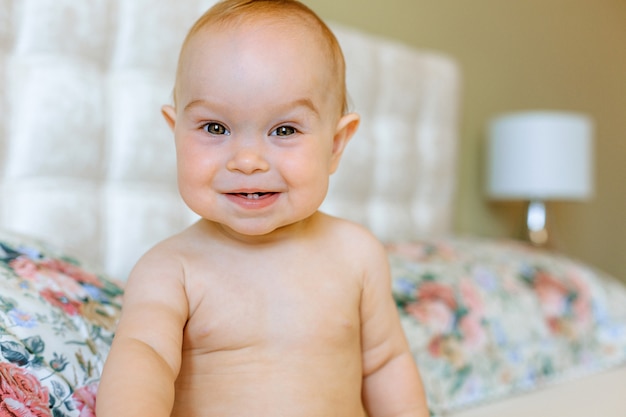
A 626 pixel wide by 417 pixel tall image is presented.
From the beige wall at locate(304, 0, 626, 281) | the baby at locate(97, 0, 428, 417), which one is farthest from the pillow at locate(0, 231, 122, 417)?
the beige wall at locate(304, 0, 626, 281)

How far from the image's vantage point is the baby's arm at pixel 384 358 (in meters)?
0.88

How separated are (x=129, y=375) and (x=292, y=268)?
256mm

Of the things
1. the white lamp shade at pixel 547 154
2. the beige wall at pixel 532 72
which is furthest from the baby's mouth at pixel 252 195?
the white lamp shade at pixel 547 154

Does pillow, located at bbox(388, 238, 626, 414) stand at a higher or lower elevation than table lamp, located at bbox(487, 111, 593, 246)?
lower

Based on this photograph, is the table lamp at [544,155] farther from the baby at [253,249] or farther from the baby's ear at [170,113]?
the baby's ear at [170,113]

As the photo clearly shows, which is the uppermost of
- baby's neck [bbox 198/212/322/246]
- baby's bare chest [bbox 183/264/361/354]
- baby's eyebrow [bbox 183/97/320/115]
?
baby's eyebrow [bbox 183/97/320/115]

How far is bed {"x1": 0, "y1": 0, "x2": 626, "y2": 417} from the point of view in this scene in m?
1.34

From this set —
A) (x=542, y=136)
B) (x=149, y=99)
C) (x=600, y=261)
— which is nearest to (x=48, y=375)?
(x=149, y=99)

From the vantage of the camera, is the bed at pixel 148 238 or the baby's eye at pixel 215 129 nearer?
the baby's eye at pixel 215 129

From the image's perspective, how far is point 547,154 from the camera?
2500 millimetres

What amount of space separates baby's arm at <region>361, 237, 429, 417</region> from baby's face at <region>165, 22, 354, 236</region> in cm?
17

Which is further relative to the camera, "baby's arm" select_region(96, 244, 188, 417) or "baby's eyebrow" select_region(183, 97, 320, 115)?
"baby's eyebrow" select_region(183, 97, 320, 115)

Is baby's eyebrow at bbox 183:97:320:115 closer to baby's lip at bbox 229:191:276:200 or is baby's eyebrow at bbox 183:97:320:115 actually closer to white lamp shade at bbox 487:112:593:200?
baby's lip at bbox 229:191:276:200

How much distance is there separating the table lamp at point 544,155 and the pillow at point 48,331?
1853mm
